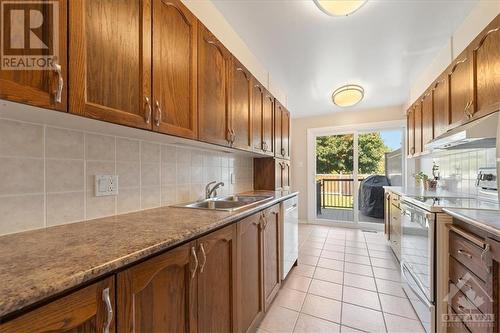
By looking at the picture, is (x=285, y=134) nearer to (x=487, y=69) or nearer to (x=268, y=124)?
(x=268, y=124)

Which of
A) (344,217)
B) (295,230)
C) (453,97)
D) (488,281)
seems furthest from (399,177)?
(488,281)

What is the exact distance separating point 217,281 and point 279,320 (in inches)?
36.9

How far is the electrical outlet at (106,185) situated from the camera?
3.70ft

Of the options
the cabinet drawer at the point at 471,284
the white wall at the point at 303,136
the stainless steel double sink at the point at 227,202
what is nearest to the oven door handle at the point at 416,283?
the cabinet drawer at the point at 471,284

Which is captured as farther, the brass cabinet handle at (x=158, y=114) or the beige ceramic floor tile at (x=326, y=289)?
the beige ceramic floor tile at (x=326, y=289)

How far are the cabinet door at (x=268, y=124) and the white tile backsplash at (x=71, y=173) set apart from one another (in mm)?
1039

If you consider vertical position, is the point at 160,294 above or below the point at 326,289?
above

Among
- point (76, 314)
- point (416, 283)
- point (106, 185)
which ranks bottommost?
point (416, 283)

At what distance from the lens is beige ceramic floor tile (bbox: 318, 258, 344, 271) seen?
8.49 ft

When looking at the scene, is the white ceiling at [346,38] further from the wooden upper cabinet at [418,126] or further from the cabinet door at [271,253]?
the cabinet door at [271,253]

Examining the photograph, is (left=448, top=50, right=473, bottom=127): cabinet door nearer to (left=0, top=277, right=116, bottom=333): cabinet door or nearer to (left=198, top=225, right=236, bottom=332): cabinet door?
(left=198, top=225, right=236, bottom=332): cabinet door

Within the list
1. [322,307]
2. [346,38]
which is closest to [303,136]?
[346,38]

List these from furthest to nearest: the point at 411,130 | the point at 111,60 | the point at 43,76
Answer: the point at 411,130 < the point at 111,60 < the point at 43,76

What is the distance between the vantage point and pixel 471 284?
114 cm
